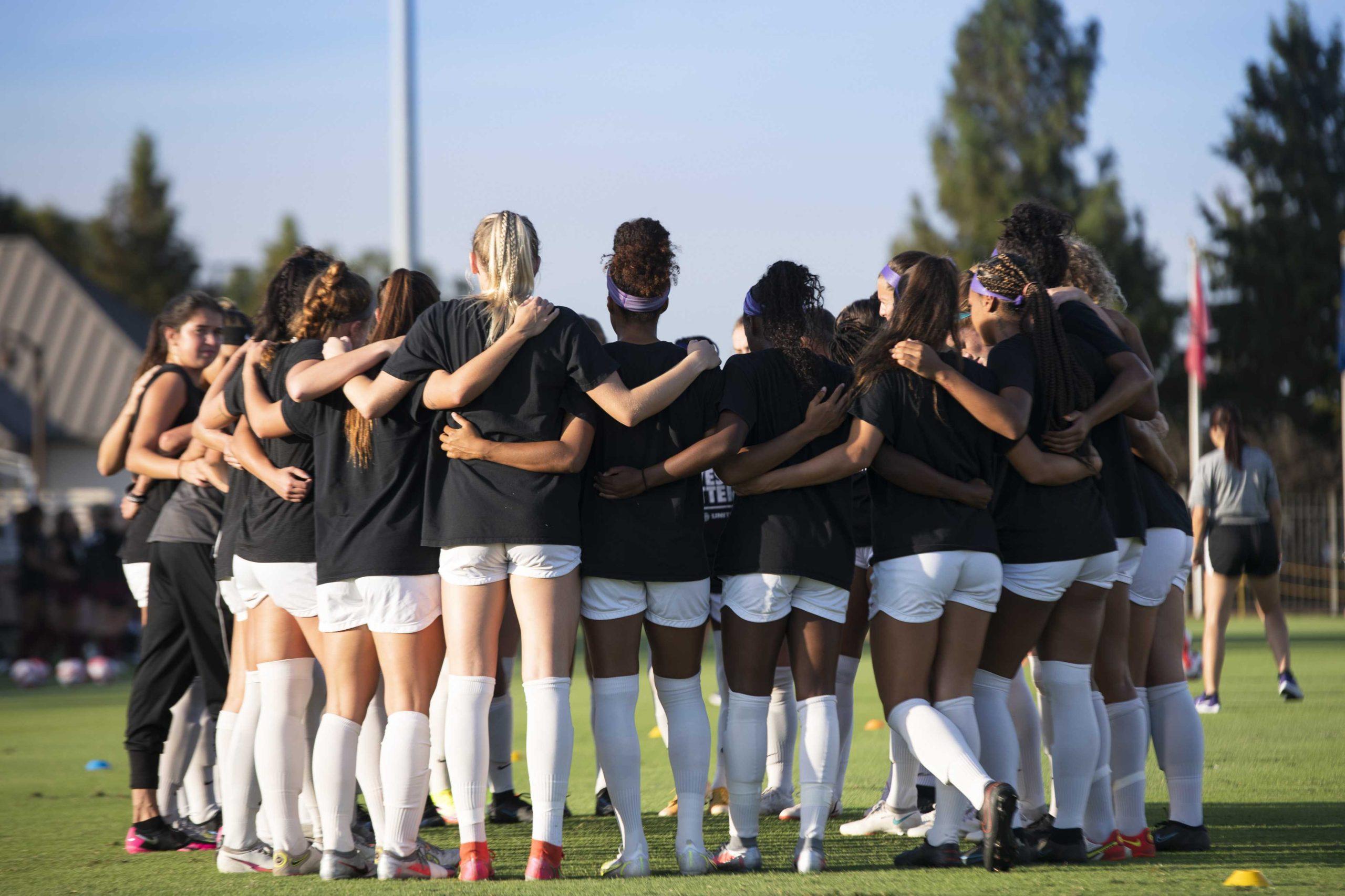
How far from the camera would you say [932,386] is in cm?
455

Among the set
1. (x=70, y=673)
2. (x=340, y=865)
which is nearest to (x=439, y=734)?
(x=340, y=865)

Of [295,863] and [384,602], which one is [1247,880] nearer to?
[384,602]

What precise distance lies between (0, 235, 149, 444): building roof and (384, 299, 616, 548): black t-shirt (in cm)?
3953

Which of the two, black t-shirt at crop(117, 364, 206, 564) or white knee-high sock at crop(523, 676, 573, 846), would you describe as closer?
white knee-high sock at crop(523, 676, 573, 846)

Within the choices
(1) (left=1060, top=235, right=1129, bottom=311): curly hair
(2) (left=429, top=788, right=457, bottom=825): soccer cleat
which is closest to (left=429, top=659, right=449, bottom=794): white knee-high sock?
(2) (left=429, top=788, right=457, bottom=825): soccer cleat

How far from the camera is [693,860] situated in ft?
14.5

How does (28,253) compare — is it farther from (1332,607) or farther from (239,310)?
(239,310)

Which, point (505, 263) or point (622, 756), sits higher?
point (505, 263)

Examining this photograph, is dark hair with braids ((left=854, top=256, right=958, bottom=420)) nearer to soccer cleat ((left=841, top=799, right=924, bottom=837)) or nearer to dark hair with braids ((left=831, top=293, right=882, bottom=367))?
dark hair with braids ((left=831, top=293, right=882, bottom=367))

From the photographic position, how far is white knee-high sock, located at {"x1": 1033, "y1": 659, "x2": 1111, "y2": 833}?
4.62 metres

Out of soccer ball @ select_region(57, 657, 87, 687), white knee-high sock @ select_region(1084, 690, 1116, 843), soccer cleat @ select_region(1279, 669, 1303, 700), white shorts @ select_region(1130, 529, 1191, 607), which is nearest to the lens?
white knee-high sock @ select_region(1084, 690, 1116, 843)

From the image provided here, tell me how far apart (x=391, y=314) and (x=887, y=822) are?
2809 millimetres

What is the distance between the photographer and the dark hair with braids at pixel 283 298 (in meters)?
5.05

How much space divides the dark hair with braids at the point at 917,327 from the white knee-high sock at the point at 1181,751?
1.53 meters
